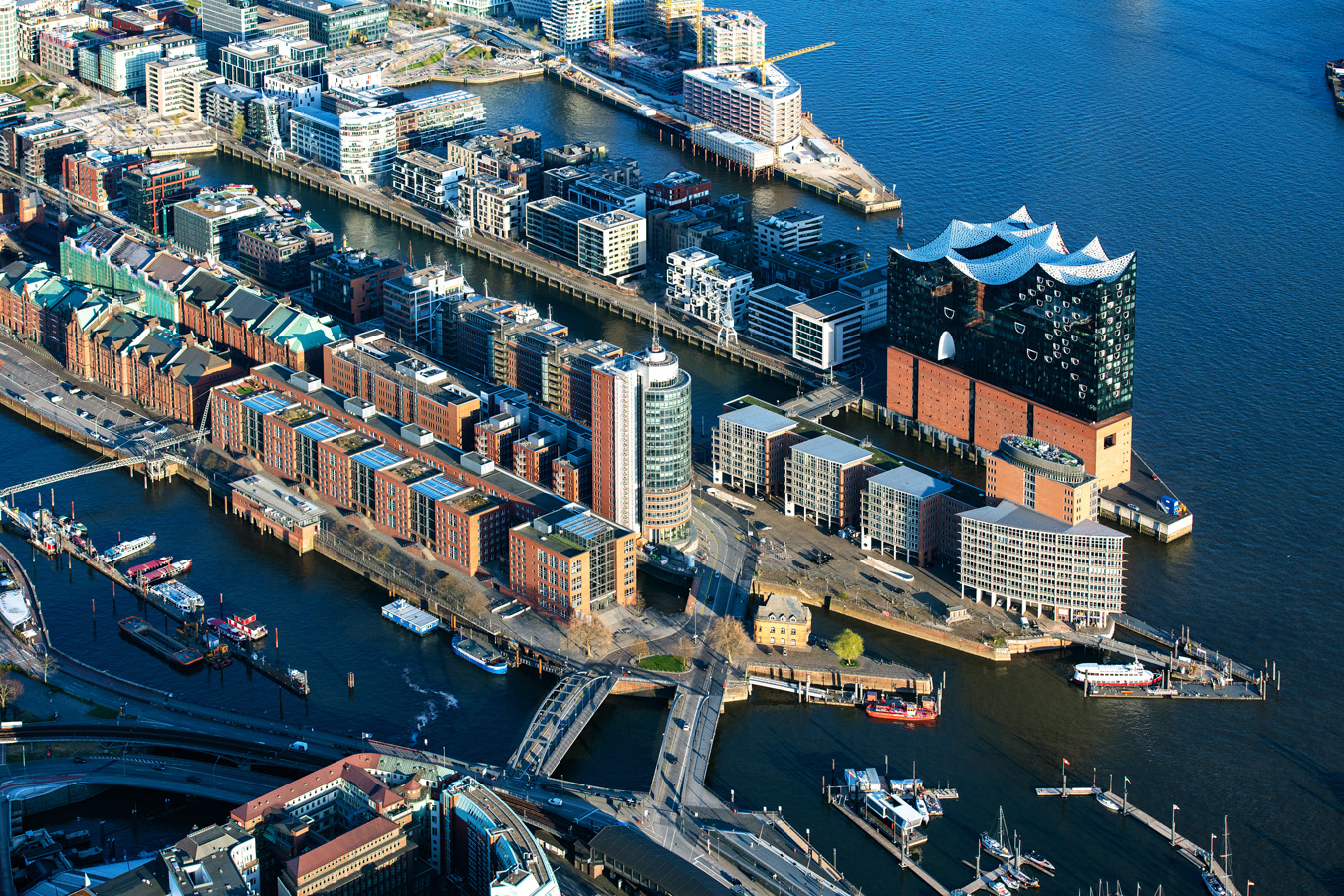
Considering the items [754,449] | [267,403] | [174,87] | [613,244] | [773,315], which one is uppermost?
[174,87]

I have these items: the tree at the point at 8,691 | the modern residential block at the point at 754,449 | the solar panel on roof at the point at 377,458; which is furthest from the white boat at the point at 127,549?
the modern residential block at the point at 754,449

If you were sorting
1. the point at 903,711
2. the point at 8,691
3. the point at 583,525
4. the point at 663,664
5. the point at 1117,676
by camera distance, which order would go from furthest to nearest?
1. the point at 583,525
2. the point at 663,664
3. the point at 1117,676
4. the point at 903,711
5. the point at 8,691

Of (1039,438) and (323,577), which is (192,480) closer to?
(323,577)

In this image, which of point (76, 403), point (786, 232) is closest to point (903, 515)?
point (786, 232)

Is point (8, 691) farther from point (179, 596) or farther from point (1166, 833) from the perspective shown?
point (1166, 833)

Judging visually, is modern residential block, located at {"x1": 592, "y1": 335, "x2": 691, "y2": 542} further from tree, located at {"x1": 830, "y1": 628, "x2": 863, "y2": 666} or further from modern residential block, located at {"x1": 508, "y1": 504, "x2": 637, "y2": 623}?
tree, located at {"x1": 830, "y1": 628, "x2": 863, "y2": 666}

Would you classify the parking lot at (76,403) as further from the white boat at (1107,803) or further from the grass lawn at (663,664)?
the white boat at (1107,803)
